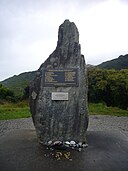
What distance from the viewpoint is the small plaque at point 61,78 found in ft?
25.3

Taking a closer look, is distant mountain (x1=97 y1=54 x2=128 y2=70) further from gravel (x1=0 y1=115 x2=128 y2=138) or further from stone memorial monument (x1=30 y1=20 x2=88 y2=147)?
stone memorial monument (x1=30 y1=20 x2=88 y2=147)

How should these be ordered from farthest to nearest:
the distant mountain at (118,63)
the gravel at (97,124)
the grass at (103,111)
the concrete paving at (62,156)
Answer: the distant mountain at (118,63)
the grass at (103,111)
the gravel at (97,124)
the concrete paving at (62,156)

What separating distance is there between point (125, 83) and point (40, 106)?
13.7m

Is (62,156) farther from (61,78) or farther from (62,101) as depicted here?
(61,78)

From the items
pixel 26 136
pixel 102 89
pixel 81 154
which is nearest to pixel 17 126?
pixel 26 136

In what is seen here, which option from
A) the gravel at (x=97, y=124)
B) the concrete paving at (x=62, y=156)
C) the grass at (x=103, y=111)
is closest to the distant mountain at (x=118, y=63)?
the grass at (x=103, y=111)

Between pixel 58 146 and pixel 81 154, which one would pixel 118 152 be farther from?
pixel 58 146

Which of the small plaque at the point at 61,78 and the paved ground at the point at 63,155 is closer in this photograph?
the paved ground at the point at 63,155

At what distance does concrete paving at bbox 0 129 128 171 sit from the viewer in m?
6.36

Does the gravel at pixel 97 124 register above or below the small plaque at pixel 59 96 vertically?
below

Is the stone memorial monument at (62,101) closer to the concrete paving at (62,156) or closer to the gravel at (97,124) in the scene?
the concrete paving at (62,156)

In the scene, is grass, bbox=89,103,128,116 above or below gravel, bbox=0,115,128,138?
above

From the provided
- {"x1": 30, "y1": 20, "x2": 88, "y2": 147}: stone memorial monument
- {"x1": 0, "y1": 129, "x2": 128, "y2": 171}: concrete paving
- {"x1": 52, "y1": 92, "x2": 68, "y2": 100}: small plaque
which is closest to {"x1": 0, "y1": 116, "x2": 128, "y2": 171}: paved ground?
{"x1": 0, "y1": 129, "x2": 128, "y2": 171}: concrete paving

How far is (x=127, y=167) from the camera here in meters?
6.48
